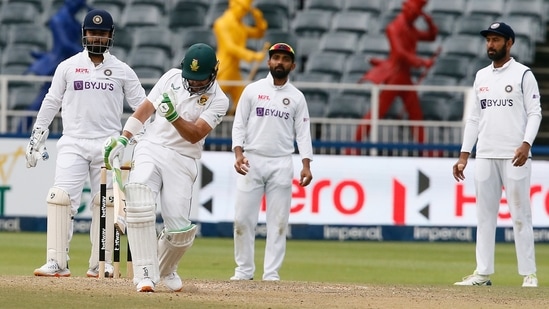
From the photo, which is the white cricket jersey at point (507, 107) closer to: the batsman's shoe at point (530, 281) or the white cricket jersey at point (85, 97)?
the batsman's shoe at point (530, 281)

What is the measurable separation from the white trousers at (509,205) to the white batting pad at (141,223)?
347cm

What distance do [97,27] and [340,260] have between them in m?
4.92

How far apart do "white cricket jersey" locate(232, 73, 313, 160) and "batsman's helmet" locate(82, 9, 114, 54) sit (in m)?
1.44

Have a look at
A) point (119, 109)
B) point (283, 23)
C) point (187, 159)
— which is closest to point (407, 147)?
point (283, 23)

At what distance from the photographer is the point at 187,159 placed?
9594 mm

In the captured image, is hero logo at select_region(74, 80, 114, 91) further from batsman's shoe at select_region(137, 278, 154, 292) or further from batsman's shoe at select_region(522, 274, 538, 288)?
batsman's shoe at select_region(522, 274, 538, 288)

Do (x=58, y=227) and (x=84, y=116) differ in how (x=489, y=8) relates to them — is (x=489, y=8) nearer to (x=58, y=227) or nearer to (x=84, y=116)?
(x=84, y=116)

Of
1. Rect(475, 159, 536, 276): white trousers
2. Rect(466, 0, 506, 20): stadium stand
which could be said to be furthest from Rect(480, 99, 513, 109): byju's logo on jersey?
Rect(466, 0, 506, 20): stadium stand

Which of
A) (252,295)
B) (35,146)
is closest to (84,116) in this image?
(35,146)

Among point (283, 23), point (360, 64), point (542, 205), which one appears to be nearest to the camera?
point (542, 205)

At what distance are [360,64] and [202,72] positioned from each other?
12254 mm

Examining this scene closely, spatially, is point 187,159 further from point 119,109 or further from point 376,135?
point 376,135

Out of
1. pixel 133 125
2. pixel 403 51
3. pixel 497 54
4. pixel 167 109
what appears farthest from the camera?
pixel 403 51

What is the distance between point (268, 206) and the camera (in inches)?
475
